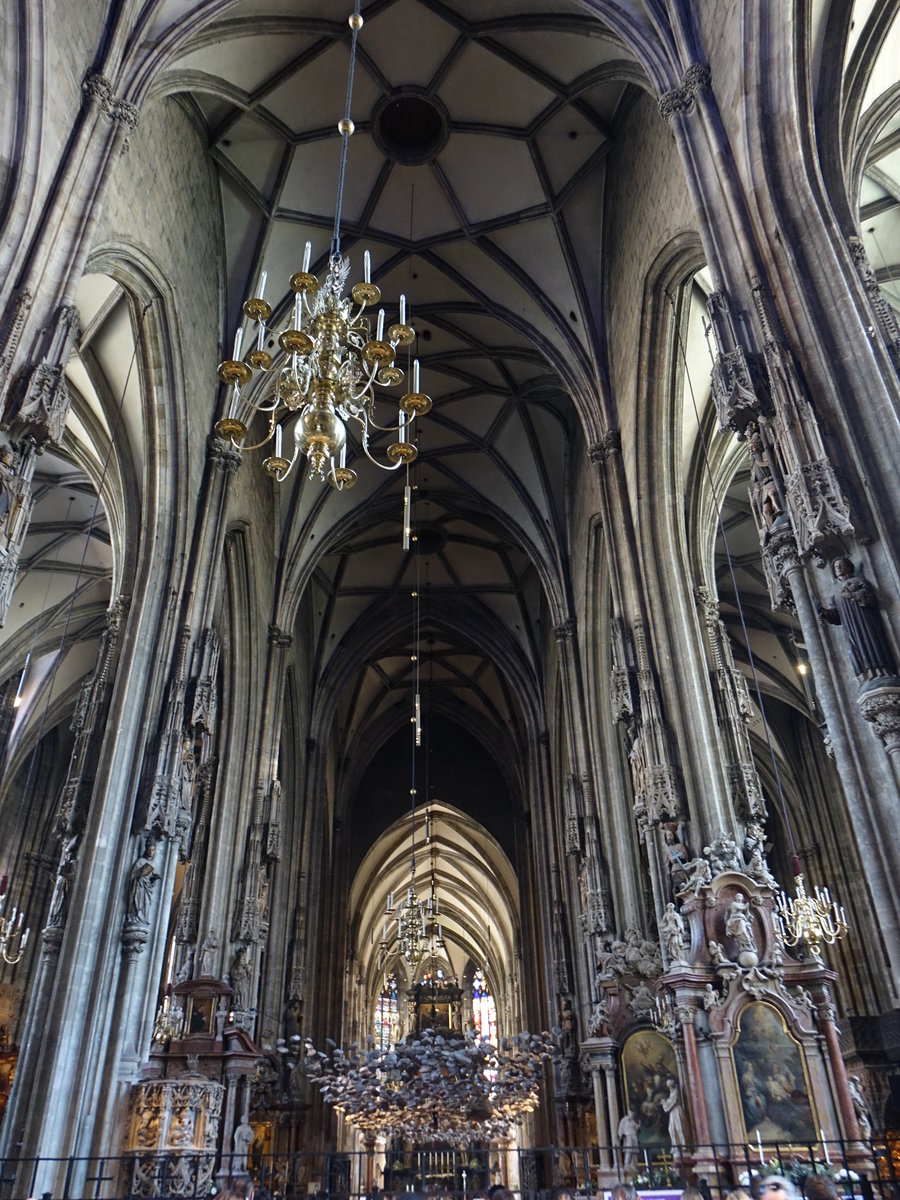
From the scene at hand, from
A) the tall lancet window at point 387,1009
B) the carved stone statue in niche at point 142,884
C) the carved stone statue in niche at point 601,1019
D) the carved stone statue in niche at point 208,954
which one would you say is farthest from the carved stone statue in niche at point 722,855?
the tall lancet window at point 387,1009

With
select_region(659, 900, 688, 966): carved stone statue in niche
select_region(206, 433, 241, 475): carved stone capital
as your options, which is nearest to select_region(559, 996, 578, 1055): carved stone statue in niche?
select_region(659, 900, 688, 966): carved stone statue in niche

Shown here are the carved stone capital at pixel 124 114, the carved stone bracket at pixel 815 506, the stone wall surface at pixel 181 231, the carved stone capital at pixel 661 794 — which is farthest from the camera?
the stone wall surface at pixel 181 231

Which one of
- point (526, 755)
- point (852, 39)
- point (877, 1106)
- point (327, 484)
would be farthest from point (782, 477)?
point (526, 755)

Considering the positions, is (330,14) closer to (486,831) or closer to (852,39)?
(852,39)

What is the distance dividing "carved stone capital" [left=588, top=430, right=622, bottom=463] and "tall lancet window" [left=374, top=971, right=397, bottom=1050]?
125 feet

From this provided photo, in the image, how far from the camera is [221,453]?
48.1 ft

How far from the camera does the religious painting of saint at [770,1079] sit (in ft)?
31.2

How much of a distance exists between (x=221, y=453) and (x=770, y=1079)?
11.4 metres

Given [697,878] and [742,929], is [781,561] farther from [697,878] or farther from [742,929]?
[742,929]

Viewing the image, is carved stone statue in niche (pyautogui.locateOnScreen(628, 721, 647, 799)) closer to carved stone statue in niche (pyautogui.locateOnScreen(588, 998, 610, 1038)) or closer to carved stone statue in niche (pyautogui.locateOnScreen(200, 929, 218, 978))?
carved stone statue in niche (pyautogui.locateOnScreen(588, 998, 610, 1038))

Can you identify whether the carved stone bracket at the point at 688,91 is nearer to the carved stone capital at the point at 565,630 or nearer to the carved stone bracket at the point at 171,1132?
the carved stone capital at the point at 565,630

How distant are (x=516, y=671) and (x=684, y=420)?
471 inches

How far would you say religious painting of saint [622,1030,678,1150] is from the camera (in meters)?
12.3

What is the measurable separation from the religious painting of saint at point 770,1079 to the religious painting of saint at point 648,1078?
2613mm
